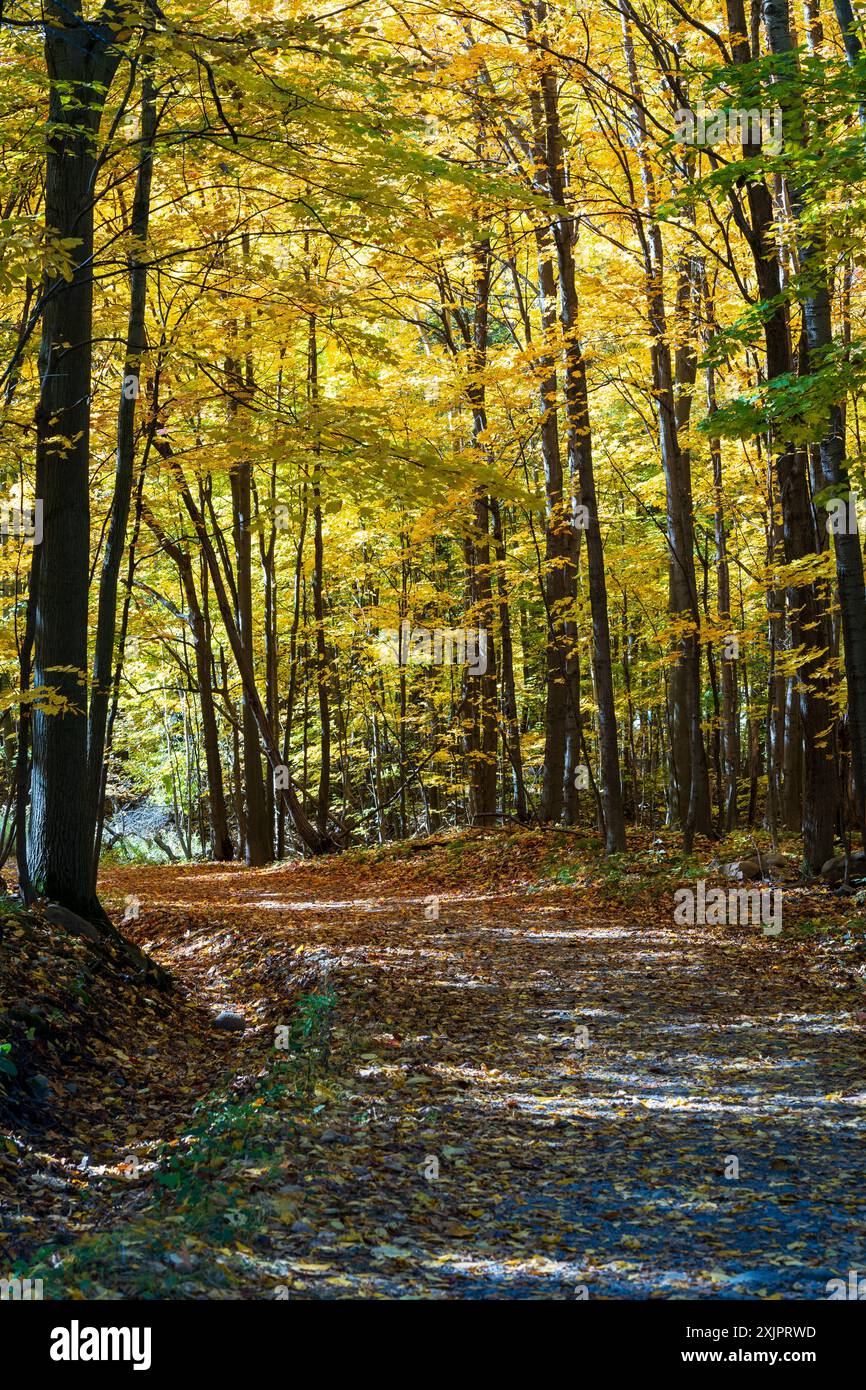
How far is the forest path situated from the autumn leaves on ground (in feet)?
0.06

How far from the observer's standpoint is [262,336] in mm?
12555

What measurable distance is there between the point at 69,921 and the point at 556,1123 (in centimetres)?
423

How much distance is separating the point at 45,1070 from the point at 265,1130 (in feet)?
5.03

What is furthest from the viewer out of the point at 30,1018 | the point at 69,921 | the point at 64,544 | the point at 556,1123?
the point at 64,544

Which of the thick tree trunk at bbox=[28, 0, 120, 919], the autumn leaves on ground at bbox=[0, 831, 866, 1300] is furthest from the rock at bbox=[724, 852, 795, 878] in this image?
the thick tree trunk at bbox=[28, 0, 120, 919]

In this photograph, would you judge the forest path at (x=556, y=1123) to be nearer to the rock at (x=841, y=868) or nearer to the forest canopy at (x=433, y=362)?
the rock at (x=841, y=868)

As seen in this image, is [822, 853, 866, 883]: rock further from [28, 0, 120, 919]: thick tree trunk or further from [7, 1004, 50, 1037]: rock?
[7, 1004, 50, 1037]: rock

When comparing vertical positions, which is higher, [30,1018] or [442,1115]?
[30,1018]

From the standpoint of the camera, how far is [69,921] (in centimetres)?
785

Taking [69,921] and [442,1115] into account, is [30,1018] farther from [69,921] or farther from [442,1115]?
[442,1115]

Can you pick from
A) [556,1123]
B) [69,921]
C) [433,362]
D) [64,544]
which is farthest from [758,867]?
[433,362]

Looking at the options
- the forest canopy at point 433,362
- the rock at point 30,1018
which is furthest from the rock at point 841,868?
the rock at point 30,1018

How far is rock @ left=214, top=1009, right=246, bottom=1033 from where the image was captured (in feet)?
25.0

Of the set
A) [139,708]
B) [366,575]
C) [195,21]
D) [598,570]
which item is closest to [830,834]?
[598,570]
